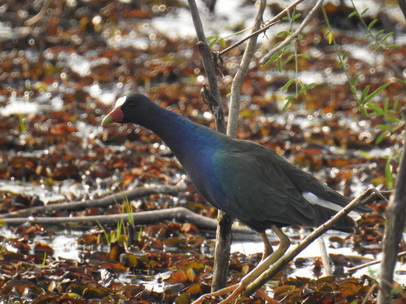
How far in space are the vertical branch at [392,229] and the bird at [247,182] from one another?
42.8 inches

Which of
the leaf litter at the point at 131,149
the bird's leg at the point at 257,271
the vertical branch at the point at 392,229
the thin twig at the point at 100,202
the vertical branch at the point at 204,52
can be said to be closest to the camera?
the vertical branch at the point at 392,229

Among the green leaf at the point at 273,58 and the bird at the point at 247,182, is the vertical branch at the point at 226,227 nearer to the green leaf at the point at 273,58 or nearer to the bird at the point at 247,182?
the bird at the point at 247,182

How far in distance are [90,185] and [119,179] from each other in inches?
8.9

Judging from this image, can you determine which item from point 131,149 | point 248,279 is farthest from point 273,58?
point 131,149

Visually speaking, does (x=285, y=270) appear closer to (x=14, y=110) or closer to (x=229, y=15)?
(x=14, y=110)

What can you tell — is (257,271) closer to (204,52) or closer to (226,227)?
(226,227)

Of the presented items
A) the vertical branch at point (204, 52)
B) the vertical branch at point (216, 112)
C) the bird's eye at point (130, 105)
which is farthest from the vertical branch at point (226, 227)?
the bird's eye at point (130, 105)

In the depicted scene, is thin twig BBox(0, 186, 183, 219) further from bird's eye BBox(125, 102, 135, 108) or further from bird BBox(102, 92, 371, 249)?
bird BBox(102, 92, 371, 249)

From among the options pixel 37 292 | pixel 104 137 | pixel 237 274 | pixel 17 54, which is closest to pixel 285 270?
pixel 237 274

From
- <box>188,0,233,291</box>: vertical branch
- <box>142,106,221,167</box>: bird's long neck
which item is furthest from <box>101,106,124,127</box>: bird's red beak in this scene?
<box>188,0,233,291</box>: vertical branch

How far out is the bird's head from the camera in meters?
3.82

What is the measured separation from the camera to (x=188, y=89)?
8.28 metres

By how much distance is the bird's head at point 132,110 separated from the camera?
382 centimetres

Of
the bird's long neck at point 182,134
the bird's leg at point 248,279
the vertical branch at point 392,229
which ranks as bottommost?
the bird's leg at point 248,279
